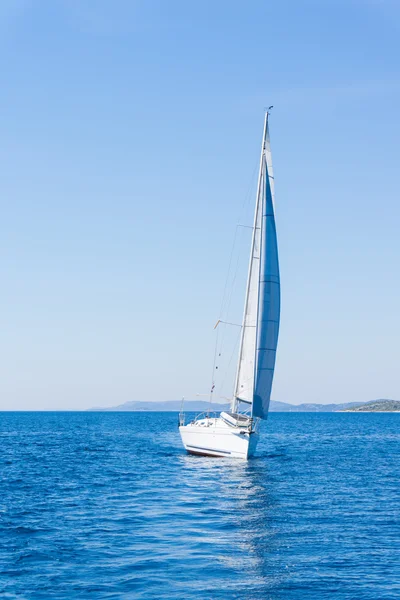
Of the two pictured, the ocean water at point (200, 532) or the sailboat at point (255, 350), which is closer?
the ocean water at point (200, 532)

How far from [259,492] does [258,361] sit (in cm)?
1402

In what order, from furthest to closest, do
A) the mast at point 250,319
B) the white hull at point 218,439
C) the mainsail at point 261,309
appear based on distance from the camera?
the mast at point 250,319 < the mainsail at point 261,309 < the white hull at point 218,439

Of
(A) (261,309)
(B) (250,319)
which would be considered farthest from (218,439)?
(A) (261,309)

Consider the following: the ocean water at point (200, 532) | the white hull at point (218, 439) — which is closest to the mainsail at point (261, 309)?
the white hull at point (218, 439)

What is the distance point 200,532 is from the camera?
26.8 metres

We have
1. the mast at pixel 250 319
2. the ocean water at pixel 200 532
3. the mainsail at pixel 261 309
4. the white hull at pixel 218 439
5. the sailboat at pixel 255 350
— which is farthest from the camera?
the mast at pixel 250 319

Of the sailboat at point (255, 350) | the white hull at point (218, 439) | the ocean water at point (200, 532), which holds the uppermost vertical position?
the sailboat at point (255, 350)

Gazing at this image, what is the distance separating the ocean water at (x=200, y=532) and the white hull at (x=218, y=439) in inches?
33.9

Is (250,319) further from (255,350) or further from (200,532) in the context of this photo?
(200,532)

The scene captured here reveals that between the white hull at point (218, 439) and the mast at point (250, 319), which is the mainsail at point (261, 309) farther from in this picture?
the white hull at point (218, 439)

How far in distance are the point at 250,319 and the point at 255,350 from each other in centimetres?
312

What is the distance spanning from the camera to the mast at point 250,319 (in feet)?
169

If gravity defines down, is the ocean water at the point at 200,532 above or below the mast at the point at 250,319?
below

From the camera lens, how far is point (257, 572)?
2152 cm
